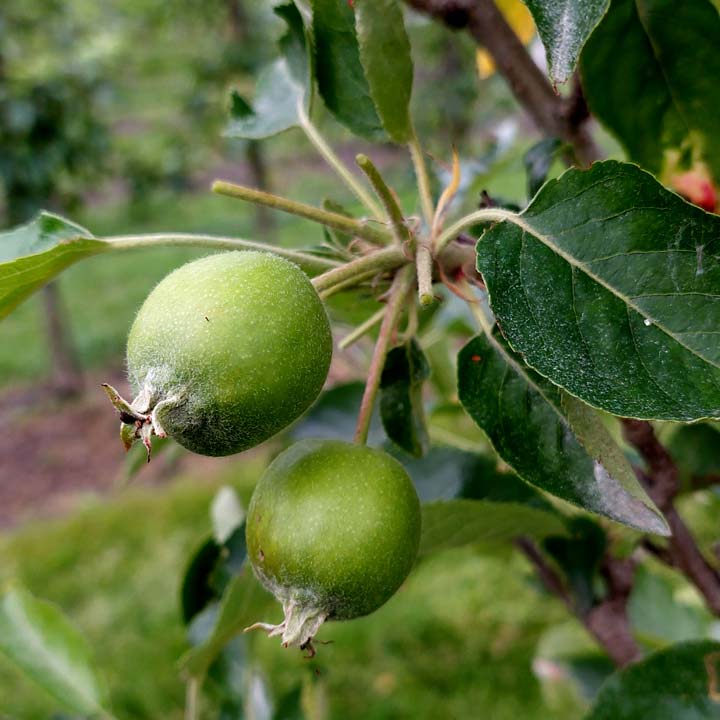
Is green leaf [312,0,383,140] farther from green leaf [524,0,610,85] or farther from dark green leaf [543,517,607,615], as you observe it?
dark green leaf [543,517,607,615]

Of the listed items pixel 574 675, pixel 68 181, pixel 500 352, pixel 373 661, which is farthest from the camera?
pixel 68 181

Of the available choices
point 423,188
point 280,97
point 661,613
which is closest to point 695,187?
point 423,188

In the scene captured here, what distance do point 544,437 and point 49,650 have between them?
99 centimetres

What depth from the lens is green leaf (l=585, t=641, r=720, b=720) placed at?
918 mm

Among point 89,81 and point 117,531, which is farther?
point 89,81

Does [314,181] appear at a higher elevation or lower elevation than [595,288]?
A: lower

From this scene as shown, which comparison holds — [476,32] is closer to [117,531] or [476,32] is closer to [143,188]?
[117,531]

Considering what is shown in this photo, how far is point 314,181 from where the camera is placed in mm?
11547

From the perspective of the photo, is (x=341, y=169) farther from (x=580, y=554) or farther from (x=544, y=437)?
(x=580, y=554)

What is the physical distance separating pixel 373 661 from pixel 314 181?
9046 mm

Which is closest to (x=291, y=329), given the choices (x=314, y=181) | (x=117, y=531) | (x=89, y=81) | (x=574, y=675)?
(x=574, y=675)

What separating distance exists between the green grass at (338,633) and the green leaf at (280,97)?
1813mm

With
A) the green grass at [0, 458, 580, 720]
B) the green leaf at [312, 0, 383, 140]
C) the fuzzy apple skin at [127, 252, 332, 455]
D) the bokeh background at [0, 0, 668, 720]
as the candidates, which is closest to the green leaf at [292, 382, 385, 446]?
the bokeh background at [0, 0, 668, 720]

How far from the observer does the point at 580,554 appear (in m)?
1.10
